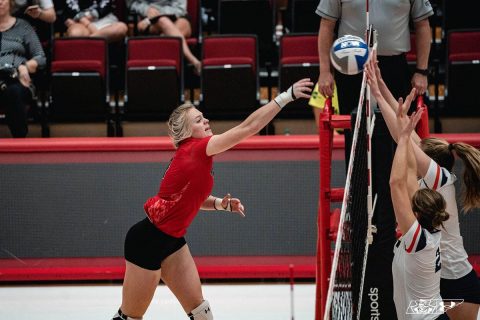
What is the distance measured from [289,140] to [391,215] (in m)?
2.21

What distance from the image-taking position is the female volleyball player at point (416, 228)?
4.96 m

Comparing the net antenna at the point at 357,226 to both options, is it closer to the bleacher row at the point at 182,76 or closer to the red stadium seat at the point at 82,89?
the bleacher row at the point at 182,76

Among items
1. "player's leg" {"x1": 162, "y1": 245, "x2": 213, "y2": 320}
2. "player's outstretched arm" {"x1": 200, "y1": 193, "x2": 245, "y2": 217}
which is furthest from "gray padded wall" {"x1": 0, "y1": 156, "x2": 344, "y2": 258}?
"player's leg" {"x1": 162, "y1": 245, "x2": 213, "y2": 320}

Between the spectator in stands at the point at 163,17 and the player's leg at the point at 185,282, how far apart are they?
5.12 metres

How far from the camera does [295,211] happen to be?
325 inches

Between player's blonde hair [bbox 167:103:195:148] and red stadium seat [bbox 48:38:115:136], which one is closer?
player's blonde hair [bbox 167:103:195:148]

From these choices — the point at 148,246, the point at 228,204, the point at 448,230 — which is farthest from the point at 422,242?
the point at 148,246

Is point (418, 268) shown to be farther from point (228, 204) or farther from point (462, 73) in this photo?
point (462, 73)

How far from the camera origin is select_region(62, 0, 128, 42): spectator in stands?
35.7 feet

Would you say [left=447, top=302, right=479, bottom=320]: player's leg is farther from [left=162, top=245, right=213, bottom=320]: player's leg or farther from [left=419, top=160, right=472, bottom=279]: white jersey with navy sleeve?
[left=162, top=245, right=213, bottom=320]: player's leg

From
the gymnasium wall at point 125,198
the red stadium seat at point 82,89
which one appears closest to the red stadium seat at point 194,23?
the red stadium seat at point 82,89

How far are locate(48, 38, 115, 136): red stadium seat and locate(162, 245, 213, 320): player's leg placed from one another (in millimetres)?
4231

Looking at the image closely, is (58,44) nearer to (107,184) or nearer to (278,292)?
(107,184)

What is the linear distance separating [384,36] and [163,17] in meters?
4.90
